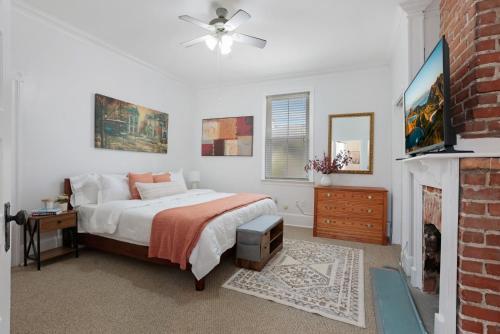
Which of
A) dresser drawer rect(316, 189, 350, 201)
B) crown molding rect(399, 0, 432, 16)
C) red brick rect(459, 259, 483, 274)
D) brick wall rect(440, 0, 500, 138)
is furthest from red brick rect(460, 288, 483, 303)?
crown molding rect(399, 0, 432, 16)

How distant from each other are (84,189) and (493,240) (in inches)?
152

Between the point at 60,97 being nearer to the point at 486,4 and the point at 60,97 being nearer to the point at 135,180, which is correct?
the point at 135,180

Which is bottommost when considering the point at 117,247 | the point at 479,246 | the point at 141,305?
the point at 141,305

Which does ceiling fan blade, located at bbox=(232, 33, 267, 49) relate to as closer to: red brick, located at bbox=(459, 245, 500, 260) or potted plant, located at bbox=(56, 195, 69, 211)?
red brick, located at bbox=(459, 245, 500, 260)

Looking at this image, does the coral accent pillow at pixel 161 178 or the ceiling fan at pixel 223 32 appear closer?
the ceiling fan at pixel 223 32

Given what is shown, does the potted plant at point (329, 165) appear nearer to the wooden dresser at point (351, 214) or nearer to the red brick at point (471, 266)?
the wooden dresser at point (351, 214)

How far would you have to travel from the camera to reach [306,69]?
4.34m

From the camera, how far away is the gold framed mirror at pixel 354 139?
408 cm

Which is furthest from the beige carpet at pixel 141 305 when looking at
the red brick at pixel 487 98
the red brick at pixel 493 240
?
the red brick at pixel 487 98

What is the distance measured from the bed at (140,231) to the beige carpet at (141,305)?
19 cm

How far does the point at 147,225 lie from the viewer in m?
2.49

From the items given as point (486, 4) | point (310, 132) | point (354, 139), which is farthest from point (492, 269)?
point (310, 132)

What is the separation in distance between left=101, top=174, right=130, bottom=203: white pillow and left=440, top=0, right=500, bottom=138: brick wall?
3624mm

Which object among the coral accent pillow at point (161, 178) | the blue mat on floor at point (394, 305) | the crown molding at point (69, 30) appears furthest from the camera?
the coral accent pillow at point (161, 178)
